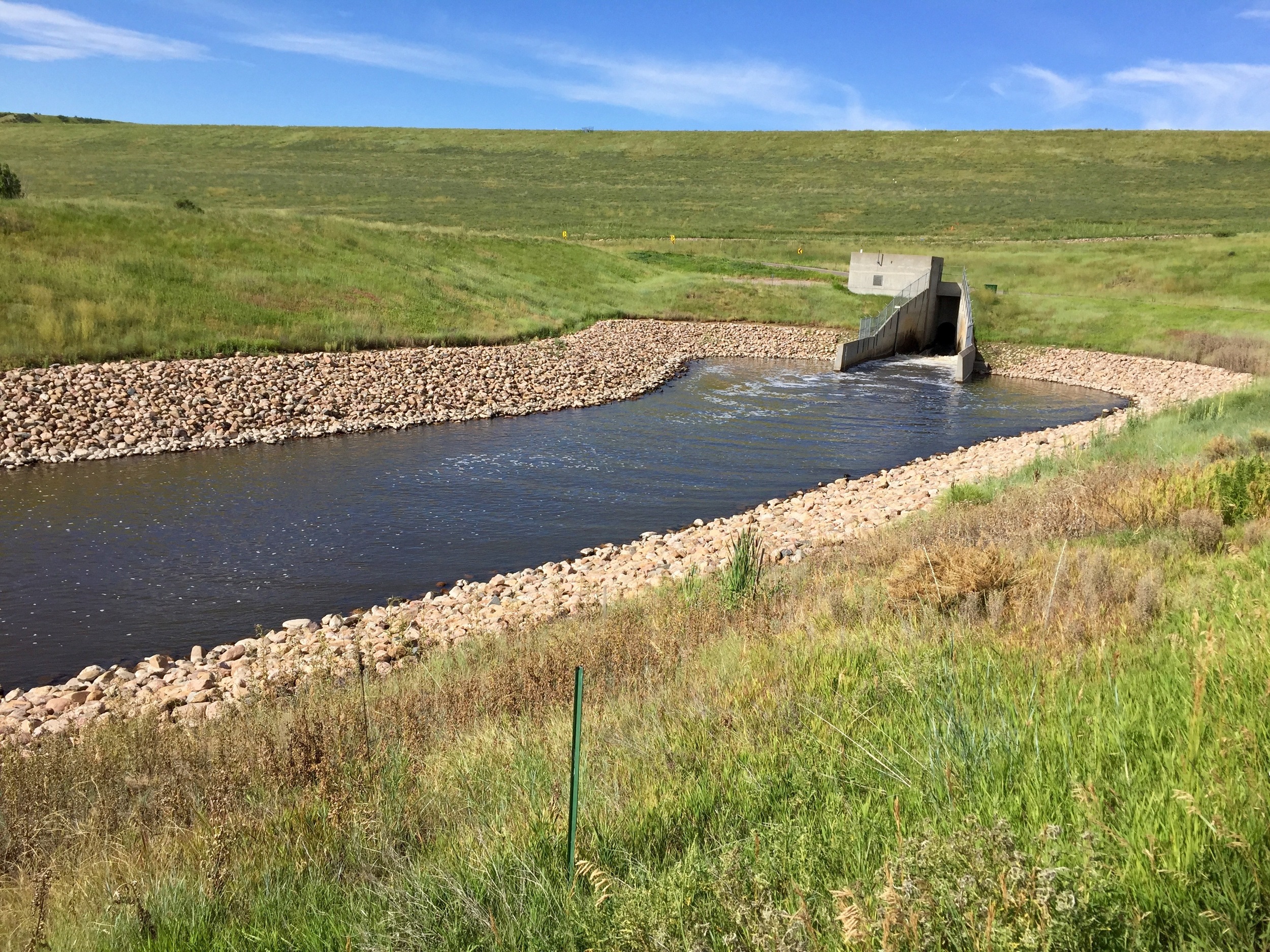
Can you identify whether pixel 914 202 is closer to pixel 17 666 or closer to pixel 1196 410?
pixel 1196 410

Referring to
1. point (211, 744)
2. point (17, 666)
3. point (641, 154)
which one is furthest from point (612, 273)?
point (641, 154)

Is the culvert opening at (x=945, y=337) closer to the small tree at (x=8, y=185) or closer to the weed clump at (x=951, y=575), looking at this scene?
the weed clump at (x=951, y=575)

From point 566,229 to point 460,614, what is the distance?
6716cm

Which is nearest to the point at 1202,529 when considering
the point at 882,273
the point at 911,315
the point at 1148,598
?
the point at 1148,598

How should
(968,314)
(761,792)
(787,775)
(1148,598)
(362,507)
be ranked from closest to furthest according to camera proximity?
(761,792) < (787,775) < (1148,598) < (362,507) < (968,314)

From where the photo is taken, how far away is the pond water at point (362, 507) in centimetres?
1021

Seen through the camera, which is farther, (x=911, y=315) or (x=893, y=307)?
(x=911, y=315)

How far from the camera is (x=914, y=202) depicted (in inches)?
3442

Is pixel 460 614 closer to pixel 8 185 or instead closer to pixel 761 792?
pixel 761 792

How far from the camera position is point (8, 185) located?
31297 mm

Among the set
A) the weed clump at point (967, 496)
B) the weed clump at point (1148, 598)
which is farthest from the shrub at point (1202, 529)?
the weed clump at point (967, 496)

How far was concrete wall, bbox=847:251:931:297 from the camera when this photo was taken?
42.6 meters

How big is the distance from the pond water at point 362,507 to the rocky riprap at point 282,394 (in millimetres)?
698

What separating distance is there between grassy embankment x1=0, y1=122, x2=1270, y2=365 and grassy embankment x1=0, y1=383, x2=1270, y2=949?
19.0m
